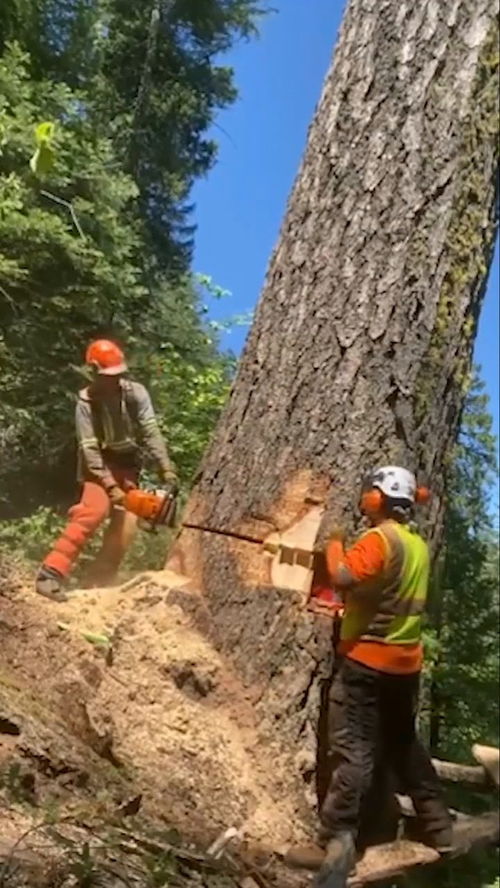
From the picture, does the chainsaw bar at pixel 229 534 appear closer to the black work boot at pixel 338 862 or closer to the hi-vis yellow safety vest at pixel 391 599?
the hi-vis yellow safety vest at pixel 391 599

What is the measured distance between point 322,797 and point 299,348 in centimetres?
Result: 78

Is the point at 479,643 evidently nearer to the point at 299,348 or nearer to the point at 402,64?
the point at 299,348

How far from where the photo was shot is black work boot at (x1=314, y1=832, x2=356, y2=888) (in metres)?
1.54

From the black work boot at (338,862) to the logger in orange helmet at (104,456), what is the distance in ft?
1.83

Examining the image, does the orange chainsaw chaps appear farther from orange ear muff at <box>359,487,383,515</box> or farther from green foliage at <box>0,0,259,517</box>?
orange ear muff at <box>359,487,383,515</box>

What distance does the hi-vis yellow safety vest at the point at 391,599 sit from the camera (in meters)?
1.65

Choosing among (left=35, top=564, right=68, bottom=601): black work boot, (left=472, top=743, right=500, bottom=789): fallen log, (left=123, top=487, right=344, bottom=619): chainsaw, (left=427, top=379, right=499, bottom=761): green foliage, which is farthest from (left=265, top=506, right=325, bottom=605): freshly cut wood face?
(left=472, top=743, right=500, bottom=789): fallen log

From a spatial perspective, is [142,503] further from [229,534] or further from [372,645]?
[372,645]

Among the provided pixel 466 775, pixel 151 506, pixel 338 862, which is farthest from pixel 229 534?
pixel 466 775

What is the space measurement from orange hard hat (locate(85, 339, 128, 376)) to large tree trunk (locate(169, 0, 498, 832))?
1.13 ft

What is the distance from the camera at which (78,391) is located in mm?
1493

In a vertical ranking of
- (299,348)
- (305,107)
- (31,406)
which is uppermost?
(305,107)

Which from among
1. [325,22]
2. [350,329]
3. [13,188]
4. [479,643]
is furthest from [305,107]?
[479,643]

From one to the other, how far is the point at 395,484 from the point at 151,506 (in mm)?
428
